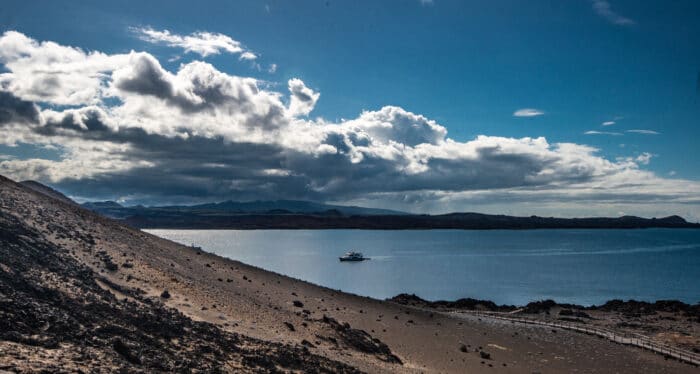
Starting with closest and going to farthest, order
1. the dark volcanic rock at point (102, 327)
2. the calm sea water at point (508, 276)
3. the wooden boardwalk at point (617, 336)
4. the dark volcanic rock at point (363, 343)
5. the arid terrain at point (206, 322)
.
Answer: the dark volcanic rock at point (102, 327), the arid terrain at point (206, 322), the dark volcanic rock at point (363, 343), the wooden boardwalk at point (617, 336), the calm sea water at point (508, 276)

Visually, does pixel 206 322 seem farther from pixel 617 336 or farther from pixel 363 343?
pixel 617 336

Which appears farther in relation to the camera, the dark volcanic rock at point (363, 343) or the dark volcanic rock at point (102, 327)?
the dark volcanic rock at point (363, 343)

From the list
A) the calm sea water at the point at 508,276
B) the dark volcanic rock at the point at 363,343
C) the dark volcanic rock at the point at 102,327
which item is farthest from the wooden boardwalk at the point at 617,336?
the calm sea water at the point at 508,276

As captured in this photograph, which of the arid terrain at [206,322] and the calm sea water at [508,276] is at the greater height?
the arid terrain at [206,322]

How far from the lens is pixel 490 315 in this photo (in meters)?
49.1

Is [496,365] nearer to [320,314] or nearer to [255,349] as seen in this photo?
[320,314]

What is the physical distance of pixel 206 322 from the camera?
22375 millimetres

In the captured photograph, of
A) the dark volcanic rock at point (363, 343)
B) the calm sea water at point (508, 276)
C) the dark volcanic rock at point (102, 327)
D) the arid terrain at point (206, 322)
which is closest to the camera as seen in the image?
the dark volcanic rock at point (102, 327)

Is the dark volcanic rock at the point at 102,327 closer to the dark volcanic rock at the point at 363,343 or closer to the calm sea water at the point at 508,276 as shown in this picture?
the dark volcanic rock at the point at 363,343

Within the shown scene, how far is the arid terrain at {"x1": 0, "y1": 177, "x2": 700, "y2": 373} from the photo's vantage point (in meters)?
15.0

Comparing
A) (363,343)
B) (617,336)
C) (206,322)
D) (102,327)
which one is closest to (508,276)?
(617,336)

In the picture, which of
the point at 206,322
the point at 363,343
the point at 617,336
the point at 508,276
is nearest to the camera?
the point at 206,322

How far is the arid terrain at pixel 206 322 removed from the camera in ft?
49.2

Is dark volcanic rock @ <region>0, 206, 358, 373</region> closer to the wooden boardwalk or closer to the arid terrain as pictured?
the arid terrain
